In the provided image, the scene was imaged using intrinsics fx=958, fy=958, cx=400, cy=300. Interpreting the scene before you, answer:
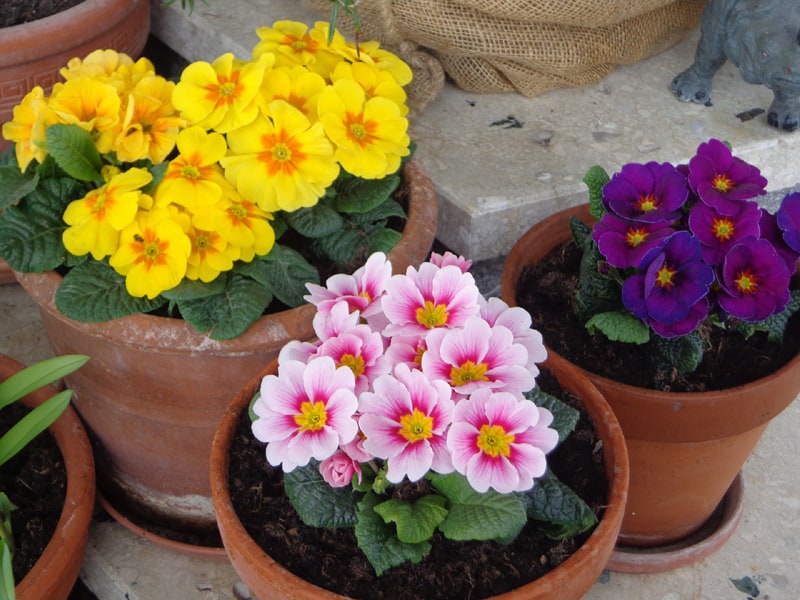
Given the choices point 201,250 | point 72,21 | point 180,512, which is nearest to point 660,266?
point 201,250

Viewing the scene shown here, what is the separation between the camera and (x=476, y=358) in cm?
105

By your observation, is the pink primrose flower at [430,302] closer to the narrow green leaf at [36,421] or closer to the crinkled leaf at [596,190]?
the crinkled leaf at [596,190]

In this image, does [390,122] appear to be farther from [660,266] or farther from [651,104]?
[651,104]

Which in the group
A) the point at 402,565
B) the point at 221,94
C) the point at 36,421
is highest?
the point at 221,94

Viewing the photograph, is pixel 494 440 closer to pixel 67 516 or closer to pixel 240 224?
pixel 240 224

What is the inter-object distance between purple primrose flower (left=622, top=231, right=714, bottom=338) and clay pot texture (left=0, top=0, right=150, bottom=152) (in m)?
1.21

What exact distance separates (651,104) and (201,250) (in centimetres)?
115

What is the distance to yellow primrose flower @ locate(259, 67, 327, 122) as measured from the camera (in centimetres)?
136

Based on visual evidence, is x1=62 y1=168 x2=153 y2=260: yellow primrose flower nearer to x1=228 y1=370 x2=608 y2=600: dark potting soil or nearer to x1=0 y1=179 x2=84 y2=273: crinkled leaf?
x1=0 y1=179 x2=84 y2=273: crinkled leaf

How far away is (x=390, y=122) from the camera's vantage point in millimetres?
1378

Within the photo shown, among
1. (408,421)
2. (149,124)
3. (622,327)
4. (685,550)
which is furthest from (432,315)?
(685,550)

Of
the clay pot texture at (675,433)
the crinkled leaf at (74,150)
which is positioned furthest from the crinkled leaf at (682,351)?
the crinkled leaf at (74,150)

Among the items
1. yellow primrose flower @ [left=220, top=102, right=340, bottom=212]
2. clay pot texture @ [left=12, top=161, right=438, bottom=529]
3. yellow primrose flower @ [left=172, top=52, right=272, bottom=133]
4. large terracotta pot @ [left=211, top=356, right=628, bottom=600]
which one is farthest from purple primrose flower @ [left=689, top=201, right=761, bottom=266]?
yellow primrose flower @ [left=172, top=52, right=272, bottom=133]

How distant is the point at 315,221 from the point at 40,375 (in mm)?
470
